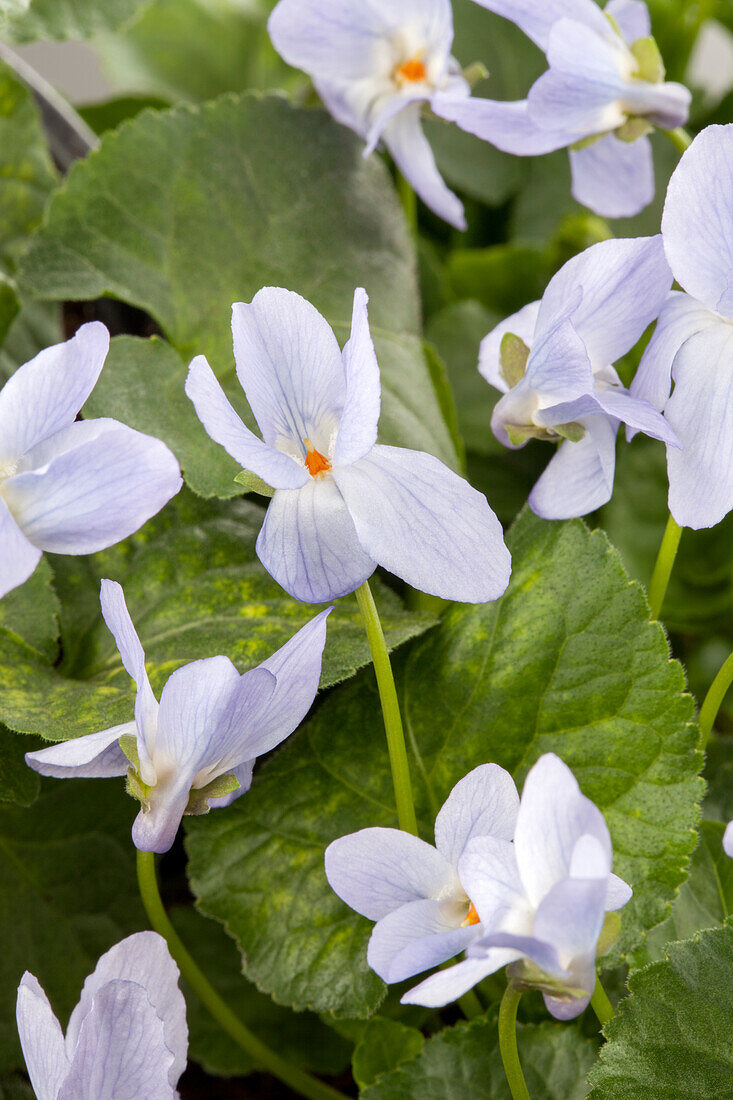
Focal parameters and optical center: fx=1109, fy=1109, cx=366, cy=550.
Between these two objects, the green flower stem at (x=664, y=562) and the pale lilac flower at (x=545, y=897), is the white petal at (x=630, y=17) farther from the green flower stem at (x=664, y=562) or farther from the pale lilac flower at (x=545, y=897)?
the pale lilac flower at (x=545, y=897)

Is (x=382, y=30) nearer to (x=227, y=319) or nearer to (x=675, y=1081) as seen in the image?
(x=227, y=319)

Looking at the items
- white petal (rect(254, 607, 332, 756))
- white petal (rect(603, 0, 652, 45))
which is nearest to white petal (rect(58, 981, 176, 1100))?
white petal (rect(254, 607, 332, 756))

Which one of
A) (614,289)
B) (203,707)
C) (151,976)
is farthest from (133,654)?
(614,289)

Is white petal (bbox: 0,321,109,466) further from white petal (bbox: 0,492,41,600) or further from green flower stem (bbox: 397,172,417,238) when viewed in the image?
green flower stem (bbox: 397,172,417,238)

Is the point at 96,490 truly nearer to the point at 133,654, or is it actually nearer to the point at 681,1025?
the point at 133,654

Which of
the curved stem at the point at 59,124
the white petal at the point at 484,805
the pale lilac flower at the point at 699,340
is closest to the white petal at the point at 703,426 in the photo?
the pale lilac flower at the point at 699,340
